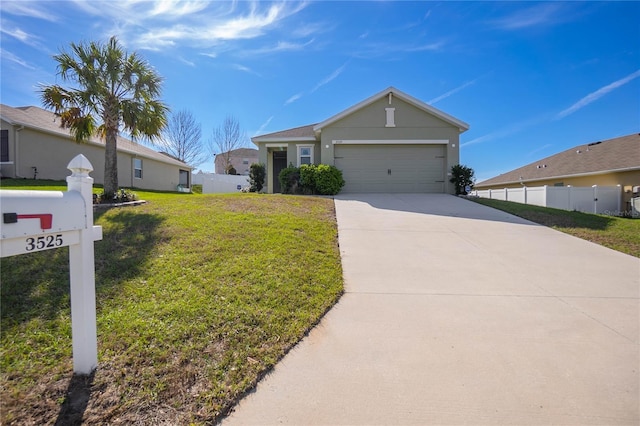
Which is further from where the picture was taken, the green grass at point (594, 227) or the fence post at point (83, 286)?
the green grass at point (594, 227)

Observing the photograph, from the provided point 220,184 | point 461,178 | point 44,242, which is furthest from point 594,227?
point 220,184

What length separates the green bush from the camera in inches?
524

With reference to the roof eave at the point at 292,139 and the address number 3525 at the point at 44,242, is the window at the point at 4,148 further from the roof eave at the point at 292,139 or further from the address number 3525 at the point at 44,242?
the address number 3525 at the point at 44,242

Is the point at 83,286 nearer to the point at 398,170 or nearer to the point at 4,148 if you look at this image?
the point at 398,170

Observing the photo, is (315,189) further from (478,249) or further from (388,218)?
(478,249)

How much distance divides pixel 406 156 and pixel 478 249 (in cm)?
960

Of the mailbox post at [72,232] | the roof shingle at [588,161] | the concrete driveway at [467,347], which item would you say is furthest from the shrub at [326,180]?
the roof shingle at [588,161]

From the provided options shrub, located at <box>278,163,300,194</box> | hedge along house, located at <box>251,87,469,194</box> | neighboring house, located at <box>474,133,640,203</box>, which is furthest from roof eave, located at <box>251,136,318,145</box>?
neighboring house, located at <box>474,133,640,203</box>

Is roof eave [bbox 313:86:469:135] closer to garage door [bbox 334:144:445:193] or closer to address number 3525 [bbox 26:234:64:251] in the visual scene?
garage door [bbox 334:144:445:193]

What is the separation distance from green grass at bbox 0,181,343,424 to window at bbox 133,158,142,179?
16681mm

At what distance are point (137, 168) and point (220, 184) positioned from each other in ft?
30.0

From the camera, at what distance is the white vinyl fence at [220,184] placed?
28594 mm

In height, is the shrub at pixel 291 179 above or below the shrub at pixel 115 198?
above

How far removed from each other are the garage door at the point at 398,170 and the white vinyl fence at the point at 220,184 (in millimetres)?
16543
